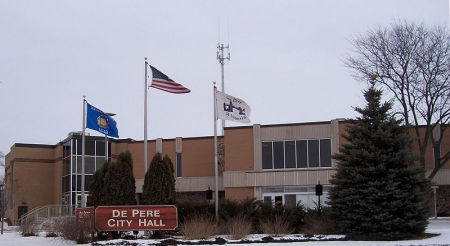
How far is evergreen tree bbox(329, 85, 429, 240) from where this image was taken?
20.9m

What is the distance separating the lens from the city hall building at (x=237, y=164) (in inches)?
1564

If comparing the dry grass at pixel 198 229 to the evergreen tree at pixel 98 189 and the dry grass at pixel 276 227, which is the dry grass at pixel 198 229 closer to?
the dry grass at pixel 276 227

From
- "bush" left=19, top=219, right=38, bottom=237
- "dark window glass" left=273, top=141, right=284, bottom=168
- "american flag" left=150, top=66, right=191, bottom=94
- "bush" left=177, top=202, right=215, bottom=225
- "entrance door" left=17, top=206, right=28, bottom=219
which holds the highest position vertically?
"american flag" left=150, top=66, right=191, bottom=94

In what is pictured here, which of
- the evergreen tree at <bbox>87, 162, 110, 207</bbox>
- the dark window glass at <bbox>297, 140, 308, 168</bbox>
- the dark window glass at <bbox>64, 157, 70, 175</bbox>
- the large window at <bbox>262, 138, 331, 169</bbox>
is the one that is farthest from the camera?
the dark window glass at <bbox>64, 157, 70, 175</bbox>

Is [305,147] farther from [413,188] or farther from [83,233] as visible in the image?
[83,233]

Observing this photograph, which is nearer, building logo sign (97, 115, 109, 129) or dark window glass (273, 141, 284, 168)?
building logo sign (97, 115, 109, 129)

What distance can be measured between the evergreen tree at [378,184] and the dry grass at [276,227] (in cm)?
230

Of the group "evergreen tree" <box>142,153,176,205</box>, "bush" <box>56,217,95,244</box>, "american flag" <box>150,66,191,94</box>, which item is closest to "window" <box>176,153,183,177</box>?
"american flag" <box>150,66,191,94</box>

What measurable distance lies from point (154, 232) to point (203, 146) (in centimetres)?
2259

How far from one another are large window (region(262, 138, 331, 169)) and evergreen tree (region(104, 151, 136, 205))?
59.8 ft

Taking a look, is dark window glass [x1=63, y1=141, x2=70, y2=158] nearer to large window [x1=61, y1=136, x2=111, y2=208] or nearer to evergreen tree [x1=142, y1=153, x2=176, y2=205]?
large window [x1=61, y1=136, x2=111, y2=208]

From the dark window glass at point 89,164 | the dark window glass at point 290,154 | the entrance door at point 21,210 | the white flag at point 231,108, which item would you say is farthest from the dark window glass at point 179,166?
the white flag at point 231,108

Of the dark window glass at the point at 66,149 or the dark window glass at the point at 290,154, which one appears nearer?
the dark window glass at the point at 290,154

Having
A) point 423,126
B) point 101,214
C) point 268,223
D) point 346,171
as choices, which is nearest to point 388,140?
point 346,171
